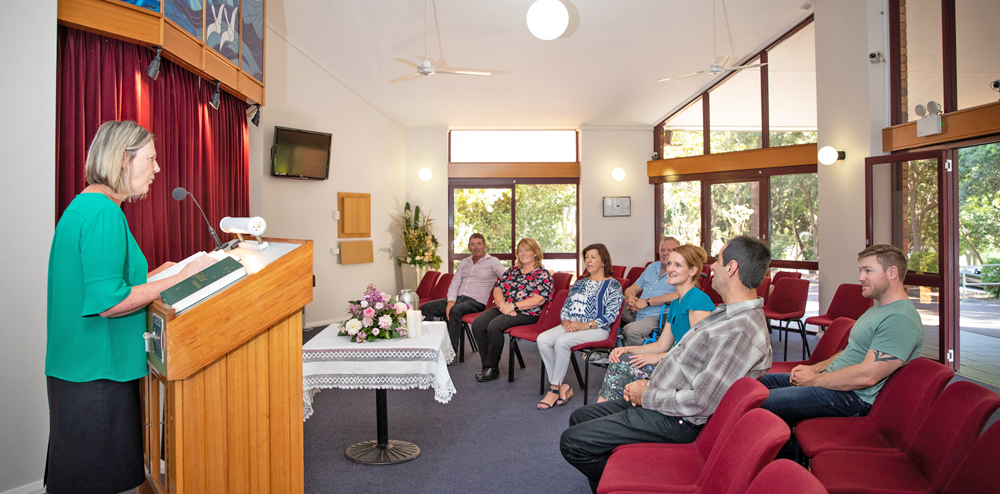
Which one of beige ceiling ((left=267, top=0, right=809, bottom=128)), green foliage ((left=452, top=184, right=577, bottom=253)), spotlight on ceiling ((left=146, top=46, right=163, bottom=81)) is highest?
beige ceiling ((left=267, top=0, right=809, bottom=128))

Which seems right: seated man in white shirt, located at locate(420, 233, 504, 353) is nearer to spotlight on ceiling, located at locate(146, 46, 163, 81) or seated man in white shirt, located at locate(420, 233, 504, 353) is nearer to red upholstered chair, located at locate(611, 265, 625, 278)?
red upholstered chair, located at locate(611, 265, 625, 278)

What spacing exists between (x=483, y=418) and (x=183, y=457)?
2.54 meters

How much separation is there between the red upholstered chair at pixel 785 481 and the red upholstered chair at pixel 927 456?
2.62 ft

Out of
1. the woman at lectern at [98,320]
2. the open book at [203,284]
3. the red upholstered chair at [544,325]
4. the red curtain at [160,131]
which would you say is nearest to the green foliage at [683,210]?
the red upholstered chair at [544,325]

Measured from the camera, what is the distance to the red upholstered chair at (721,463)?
149cm

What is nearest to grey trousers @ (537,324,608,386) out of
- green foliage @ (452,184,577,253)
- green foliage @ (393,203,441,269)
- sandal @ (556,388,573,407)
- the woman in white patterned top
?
the woman in white patterned top

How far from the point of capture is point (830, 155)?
6.47 meters

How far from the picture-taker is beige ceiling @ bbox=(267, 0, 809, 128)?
6.54 meters

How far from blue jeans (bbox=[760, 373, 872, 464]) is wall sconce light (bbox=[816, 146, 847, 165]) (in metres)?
4.66

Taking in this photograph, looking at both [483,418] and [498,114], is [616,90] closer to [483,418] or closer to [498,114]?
[498,114]

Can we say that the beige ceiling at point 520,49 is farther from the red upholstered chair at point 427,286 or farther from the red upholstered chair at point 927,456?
the red upholstered chair at point 927,456

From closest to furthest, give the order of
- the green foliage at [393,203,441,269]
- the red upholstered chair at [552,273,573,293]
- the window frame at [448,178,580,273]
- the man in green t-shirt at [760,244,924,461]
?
1. the man in green t-shirt at [760,244,924,461]
2. the red upholstered chair at [552,273,573,293]
3. the green foliage at [393,203,441,269]
4. the window frame at [448,178,580,273]

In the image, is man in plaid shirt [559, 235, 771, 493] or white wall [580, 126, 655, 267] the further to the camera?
white wall [580, 126, 655, 267]

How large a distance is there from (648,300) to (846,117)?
3312 mm
